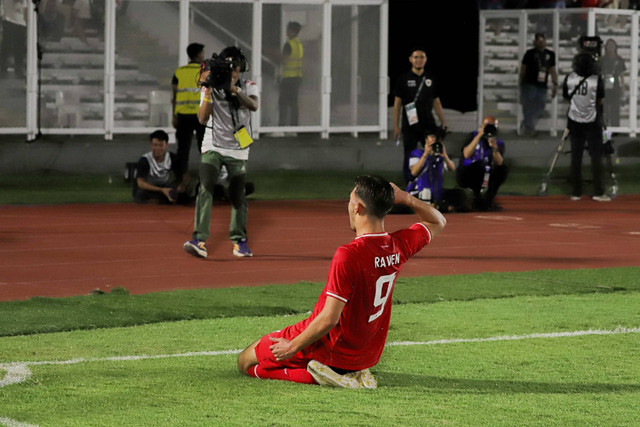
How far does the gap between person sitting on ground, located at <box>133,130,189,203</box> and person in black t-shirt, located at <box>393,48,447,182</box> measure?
305 centimetres

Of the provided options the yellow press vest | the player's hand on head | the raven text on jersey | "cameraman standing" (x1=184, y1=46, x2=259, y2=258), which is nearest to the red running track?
"cameraman standing" (x1=184, y1=46, x2=259, y2=258)

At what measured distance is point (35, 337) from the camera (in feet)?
26.9

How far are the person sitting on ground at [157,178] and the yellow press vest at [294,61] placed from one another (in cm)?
608

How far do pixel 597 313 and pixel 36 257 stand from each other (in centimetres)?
554

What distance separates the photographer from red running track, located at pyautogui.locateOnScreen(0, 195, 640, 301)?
11.1m

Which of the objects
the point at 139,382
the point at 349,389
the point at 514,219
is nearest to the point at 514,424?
the point at 349,389

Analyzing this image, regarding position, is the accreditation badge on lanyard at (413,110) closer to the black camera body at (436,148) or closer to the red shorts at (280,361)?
the black camera body at (436,148)

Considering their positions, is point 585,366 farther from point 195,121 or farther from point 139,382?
point 195,121

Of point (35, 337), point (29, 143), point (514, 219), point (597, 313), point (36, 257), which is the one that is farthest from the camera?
point (29, 143)

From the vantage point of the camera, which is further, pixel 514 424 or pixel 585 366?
pixel 585 366

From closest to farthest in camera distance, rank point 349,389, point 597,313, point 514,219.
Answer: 1. point 349,389
2. point 597,313
3. point 514,219

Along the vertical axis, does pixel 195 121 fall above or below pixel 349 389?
above

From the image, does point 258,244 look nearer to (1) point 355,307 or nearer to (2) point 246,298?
(2) point 246,298

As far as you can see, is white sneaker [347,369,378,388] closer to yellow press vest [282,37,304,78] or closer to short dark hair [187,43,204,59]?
short dark hair [187,43,204,59]
